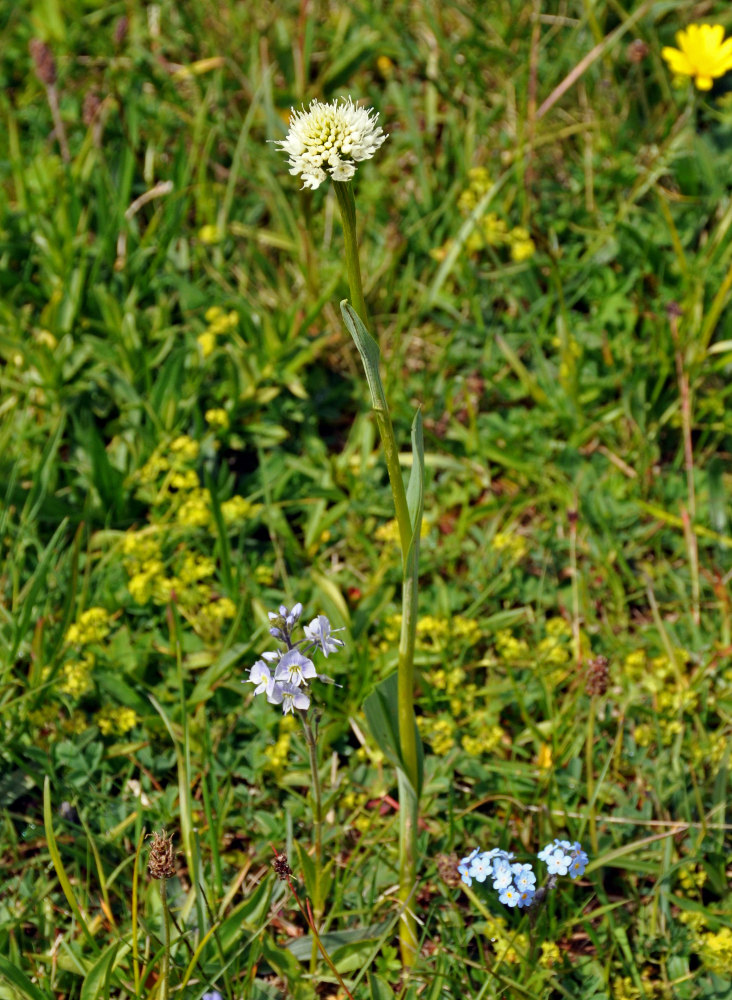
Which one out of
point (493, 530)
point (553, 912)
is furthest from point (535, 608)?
point (553, 912)

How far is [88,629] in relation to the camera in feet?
8.12

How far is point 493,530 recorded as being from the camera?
287cm

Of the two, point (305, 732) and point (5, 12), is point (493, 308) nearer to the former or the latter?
point (305, 732)

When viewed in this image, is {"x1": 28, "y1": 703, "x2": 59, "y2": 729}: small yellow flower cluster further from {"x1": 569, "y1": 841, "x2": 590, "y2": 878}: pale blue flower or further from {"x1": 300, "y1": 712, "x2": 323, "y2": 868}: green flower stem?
{"x1": 569, "y1": 841, "x2": 590, "y2": 878}: pale blue flower

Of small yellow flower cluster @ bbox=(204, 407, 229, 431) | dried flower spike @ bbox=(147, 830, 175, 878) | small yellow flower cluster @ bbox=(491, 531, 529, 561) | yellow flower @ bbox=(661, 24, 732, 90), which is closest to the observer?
dried flower spike @ bbox=(147, 830, 175, 878)

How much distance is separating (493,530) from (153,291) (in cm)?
155

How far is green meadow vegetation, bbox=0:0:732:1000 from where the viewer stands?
215 centimetres

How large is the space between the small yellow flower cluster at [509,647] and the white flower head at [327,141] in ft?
4.84

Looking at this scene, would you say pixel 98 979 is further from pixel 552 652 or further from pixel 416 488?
pixel 552 652

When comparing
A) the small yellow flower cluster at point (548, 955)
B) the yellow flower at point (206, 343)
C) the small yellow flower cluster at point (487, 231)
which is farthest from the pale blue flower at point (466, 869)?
the small yellow flower cluster at point (487, 231)

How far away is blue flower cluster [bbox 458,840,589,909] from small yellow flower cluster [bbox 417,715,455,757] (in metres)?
0.46

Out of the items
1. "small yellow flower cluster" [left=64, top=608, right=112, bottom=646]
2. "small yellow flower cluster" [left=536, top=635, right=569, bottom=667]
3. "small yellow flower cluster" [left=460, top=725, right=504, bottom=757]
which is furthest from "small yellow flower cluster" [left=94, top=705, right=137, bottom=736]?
"small yellow flower cluster" [left=536, top=635, right=569, bottom=667]

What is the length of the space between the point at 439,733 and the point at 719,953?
30.9 inches

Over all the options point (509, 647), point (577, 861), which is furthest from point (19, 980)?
point (509, 647)
